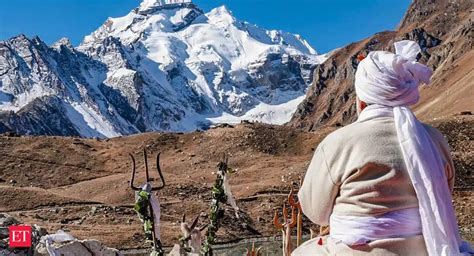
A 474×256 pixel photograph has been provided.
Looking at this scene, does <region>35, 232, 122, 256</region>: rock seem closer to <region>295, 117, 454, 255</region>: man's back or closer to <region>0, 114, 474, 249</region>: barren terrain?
<region>295, 117, 454, 255</region>: man's back

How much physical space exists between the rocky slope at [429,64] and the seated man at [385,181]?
7244 centimetres

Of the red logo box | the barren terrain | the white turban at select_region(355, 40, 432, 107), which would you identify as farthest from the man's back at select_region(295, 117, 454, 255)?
the barren terrain

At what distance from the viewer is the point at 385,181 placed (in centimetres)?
372

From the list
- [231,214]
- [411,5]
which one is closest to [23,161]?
[231,214]

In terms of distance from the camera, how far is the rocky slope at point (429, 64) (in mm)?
92088

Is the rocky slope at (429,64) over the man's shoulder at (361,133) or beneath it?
over

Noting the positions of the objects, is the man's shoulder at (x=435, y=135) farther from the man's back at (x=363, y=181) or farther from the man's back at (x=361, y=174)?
the man's back at (x=361, y=174)

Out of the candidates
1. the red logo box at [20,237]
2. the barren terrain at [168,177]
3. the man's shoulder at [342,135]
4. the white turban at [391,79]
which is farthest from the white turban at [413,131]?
the barren terrain at [168,177]

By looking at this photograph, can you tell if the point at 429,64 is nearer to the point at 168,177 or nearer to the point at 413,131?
the point at 168,177

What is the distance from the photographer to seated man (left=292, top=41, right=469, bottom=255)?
367cm

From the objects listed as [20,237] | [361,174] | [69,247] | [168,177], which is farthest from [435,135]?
[168,177]

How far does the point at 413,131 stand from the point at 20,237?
10492 mm

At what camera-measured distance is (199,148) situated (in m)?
59.8

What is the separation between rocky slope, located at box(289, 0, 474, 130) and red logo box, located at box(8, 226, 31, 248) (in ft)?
217
